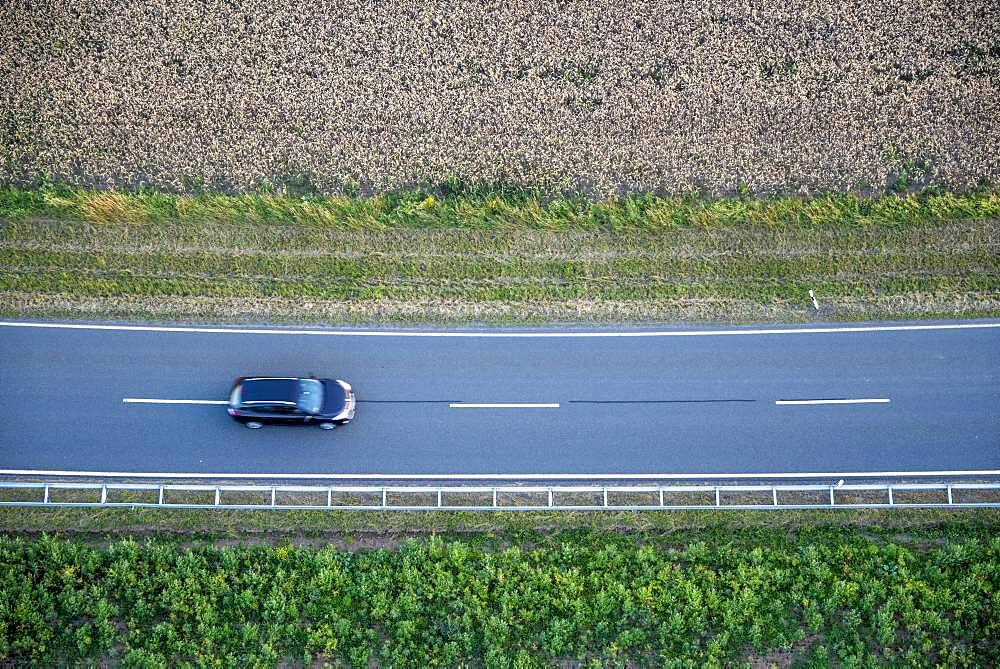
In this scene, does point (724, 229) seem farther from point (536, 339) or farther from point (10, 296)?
point (10, 296)

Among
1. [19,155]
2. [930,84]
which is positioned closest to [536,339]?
[930,84]

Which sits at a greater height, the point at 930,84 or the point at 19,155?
the point at 930,84

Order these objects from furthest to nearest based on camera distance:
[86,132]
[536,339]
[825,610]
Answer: [86,132]
[536,339]
[825,610]

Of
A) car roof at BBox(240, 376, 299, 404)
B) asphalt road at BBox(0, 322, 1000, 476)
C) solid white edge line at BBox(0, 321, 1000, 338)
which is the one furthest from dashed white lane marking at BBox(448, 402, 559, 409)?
car roof at BBox(240, 376, 299, 404)

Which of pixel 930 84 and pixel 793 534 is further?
pixel 930 84

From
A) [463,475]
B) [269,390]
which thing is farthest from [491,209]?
[269,390]

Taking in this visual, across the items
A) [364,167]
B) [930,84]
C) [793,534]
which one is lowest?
[793,534]

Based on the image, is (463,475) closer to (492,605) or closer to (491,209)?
(492,605)
